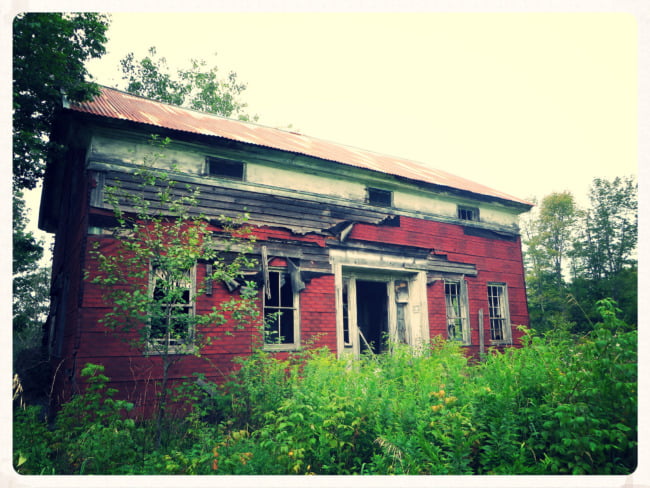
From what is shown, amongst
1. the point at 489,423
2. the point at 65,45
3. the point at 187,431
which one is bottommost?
the point at 187,431

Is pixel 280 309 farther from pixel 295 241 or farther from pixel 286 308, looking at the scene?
pixel 295 241

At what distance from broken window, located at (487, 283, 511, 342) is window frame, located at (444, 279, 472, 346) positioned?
3.39 feet

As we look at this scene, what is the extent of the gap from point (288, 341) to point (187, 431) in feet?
11.7

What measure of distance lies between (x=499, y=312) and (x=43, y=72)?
37.3 ft

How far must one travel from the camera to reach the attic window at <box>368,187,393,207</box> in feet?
32.3

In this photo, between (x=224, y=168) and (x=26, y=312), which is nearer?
(x=224, y=168)

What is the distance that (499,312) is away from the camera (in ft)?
38.1

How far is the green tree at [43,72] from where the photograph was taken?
5.59 meters

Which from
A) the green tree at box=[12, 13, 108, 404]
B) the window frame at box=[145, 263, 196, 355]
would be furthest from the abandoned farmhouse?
the green tree at box=[12, 13, 108, 404]

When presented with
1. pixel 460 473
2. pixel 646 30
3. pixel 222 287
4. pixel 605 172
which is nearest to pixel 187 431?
pixel 222 287

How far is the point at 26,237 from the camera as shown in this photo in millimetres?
7711

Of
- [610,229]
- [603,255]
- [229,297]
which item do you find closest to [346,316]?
[229,297]
